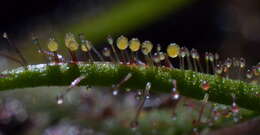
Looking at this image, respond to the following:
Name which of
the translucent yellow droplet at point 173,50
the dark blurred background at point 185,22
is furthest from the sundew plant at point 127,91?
the dark blurred background at point 185,22

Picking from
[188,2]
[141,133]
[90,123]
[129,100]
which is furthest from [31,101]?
[188,2]

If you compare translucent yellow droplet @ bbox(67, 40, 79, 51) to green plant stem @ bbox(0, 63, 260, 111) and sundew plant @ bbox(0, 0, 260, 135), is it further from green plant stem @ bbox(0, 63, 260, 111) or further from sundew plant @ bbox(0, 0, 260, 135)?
green plant stem @ bbox(0, 63, 260, 111)

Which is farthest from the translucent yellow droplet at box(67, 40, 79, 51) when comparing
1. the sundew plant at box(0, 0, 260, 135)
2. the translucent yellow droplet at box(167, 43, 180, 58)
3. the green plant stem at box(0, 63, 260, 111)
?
the translucent yellow droplet at box(167, 43, 180, 58)

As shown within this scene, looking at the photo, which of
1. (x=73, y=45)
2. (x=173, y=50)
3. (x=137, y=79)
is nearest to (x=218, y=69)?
(x=173, y=50)

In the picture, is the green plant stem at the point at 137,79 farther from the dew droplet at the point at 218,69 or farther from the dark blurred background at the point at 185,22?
the dark blurred background at the point at 185,22

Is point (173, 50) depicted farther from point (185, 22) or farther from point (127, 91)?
point (185, 22)
